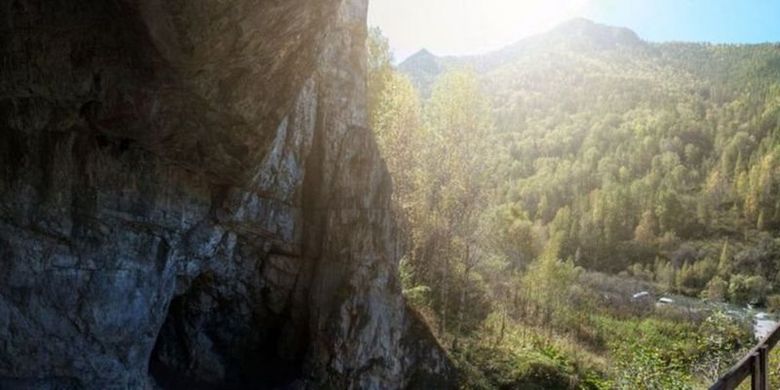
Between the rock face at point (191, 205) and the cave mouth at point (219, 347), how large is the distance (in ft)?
0.11

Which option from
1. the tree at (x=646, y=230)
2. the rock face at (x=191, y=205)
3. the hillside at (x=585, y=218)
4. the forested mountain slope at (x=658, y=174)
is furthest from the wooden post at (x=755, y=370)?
the tree at (x=646, y=230)

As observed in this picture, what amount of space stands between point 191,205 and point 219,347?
12.0 ft

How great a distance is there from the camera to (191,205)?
10336 mm

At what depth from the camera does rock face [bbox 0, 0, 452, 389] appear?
7543 mm

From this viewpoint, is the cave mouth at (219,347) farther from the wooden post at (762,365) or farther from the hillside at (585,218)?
the wooden post at (762,365)

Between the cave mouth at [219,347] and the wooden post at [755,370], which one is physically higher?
the wooden post at [755,370]

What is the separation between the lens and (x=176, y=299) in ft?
39.5

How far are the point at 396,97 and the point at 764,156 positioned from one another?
132471 mm

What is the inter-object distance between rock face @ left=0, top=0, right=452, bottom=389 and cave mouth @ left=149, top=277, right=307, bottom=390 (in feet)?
0.11

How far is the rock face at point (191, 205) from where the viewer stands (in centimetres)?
754

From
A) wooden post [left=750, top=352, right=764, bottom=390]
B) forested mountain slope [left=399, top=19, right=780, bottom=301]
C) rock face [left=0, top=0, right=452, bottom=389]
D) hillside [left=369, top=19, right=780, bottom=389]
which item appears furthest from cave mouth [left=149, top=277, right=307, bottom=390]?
forested mountain slope [left=399, top=19, right=780, bottom=301]

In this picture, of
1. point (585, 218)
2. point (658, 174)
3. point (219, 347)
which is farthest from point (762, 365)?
point (658, 174)

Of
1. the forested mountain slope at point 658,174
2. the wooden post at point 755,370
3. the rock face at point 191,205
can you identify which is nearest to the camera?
the wooden post at point 755,370

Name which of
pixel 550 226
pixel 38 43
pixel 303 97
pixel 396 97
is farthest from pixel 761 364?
pixel 550 226
